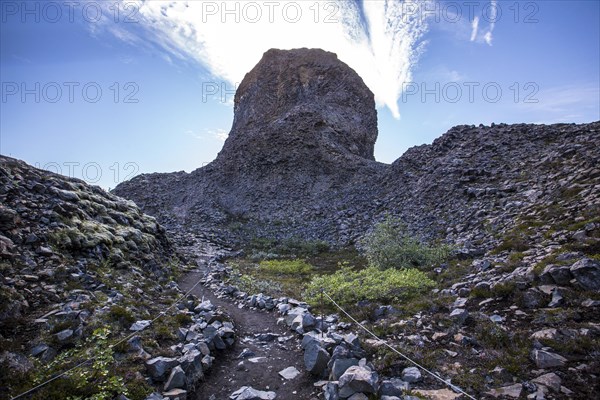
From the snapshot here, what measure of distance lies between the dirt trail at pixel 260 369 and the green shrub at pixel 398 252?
7785 millimetres

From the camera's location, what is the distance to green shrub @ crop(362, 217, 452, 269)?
15.1 m

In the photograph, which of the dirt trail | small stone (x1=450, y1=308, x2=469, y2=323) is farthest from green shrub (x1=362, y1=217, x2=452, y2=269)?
the dirt trail

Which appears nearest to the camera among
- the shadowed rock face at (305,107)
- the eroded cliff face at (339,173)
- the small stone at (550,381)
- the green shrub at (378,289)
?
the small stone at (550,381)

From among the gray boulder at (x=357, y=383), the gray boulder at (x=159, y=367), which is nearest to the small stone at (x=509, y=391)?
the gray boulder at (x=357, y=383)

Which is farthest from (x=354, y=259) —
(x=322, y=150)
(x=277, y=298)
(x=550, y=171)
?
(x=322, y=150)

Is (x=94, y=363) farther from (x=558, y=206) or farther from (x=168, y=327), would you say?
(x=558, y=206)

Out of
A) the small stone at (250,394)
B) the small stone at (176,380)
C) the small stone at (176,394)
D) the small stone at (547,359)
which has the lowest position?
the small stone at (250,394)

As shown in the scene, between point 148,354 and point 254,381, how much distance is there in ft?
8.31

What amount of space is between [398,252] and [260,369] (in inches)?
416

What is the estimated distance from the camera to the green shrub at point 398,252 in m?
15.1

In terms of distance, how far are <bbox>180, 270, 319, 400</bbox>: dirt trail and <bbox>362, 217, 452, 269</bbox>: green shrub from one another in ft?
25.5

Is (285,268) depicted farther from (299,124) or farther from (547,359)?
(299,124)

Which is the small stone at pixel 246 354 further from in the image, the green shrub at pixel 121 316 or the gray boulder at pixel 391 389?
the gray boulder at pixel 391 389

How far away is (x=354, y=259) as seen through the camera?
21.8 meters
